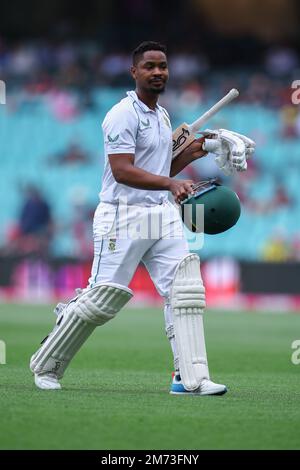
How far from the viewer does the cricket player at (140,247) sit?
22.3 ft

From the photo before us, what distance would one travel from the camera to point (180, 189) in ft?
21.6

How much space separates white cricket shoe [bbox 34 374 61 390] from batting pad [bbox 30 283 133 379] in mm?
31

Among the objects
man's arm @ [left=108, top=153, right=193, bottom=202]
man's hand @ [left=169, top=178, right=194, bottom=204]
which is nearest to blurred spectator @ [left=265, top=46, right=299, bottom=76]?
man's arm @ [left=108, top=153, right=193, bottom=202]

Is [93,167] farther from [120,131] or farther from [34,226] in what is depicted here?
[120,131]

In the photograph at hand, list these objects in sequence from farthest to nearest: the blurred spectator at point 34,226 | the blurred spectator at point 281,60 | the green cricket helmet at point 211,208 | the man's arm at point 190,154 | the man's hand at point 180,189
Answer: the blurred spectator at point 281,60, the blurred spectator at point 34,226, the man's arm at point 190,154, the green cricket helmet at point 211,208, the man's hand at point 180,189

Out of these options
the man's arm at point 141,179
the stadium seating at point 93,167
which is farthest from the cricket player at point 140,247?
the stadium seating at point 93,167

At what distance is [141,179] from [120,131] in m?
0.33

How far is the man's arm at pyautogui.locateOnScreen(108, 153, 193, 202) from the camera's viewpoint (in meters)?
6.59

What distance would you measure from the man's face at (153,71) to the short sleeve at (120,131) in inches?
8.9

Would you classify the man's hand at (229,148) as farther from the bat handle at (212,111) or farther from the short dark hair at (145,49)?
the short dark hair at (145,49)

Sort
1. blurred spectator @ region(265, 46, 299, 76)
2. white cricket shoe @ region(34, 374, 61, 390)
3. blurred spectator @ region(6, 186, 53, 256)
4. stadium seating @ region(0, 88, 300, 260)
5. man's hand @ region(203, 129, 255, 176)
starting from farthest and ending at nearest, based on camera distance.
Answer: blurred spectator @ region(265, 46, 299, 76) → stadium seating @ region(0, 88, 300, 260) → blurred spectator @ region(6, 186, 53, 256) → white cricket shoe @ region(34, 374, 61, 390) → man's hand @ region(203, 129, 255, 176)

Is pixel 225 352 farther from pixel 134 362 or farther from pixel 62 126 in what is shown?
pixel 62 126

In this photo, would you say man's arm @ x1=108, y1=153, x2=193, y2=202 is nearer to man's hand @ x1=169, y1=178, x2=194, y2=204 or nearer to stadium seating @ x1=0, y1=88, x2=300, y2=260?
man's hand @ x1=169, y1=178, x2=194, y2=204
